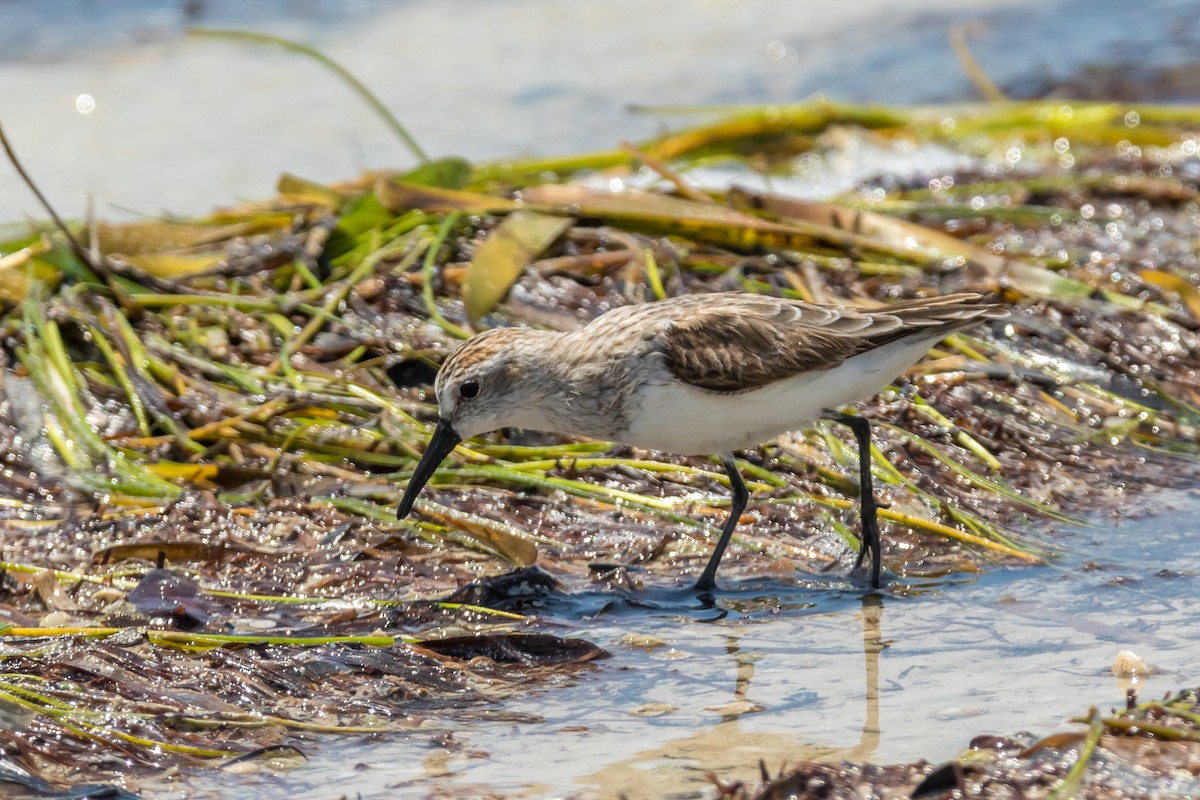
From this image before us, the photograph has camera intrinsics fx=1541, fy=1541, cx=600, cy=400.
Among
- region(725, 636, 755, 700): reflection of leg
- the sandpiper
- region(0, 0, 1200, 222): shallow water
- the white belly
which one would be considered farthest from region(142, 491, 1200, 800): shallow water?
region(0, 0, 1200, 222): shallow water

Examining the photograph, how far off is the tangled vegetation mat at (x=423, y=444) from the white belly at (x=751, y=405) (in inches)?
16.4

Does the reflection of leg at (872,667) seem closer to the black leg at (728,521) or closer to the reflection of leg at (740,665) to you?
the reflection of leg at (740,665)

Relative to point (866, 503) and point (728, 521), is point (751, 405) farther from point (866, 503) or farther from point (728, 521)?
point (866, 503)

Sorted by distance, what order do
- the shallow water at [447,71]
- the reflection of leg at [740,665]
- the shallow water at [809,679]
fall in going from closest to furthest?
1. the shallow water at [809,679]
2. the reflection of leg at [740,665]
3. the shallow water at [447,71]

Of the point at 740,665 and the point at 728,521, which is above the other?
the point at 728,521

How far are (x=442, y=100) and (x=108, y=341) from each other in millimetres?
5533

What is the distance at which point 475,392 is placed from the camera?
4.72 metres

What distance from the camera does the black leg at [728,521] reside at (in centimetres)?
459

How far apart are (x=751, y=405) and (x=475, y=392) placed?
2.77 ft

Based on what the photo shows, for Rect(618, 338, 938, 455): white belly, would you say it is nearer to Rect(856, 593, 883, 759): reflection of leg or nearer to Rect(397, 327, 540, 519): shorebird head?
Rect(397, 327, 540, 519): shorebird head

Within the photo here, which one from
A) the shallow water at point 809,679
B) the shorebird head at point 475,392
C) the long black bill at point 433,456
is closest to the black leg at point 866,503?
the shallow water at point 809,679

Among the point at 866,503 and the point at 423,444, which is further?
the point at 423,444

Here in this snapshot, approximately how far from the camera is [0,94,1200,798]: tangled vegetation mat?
3900mm

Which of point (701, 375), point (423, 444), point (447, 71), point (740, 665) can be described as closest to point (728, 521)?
point (701, 375)
